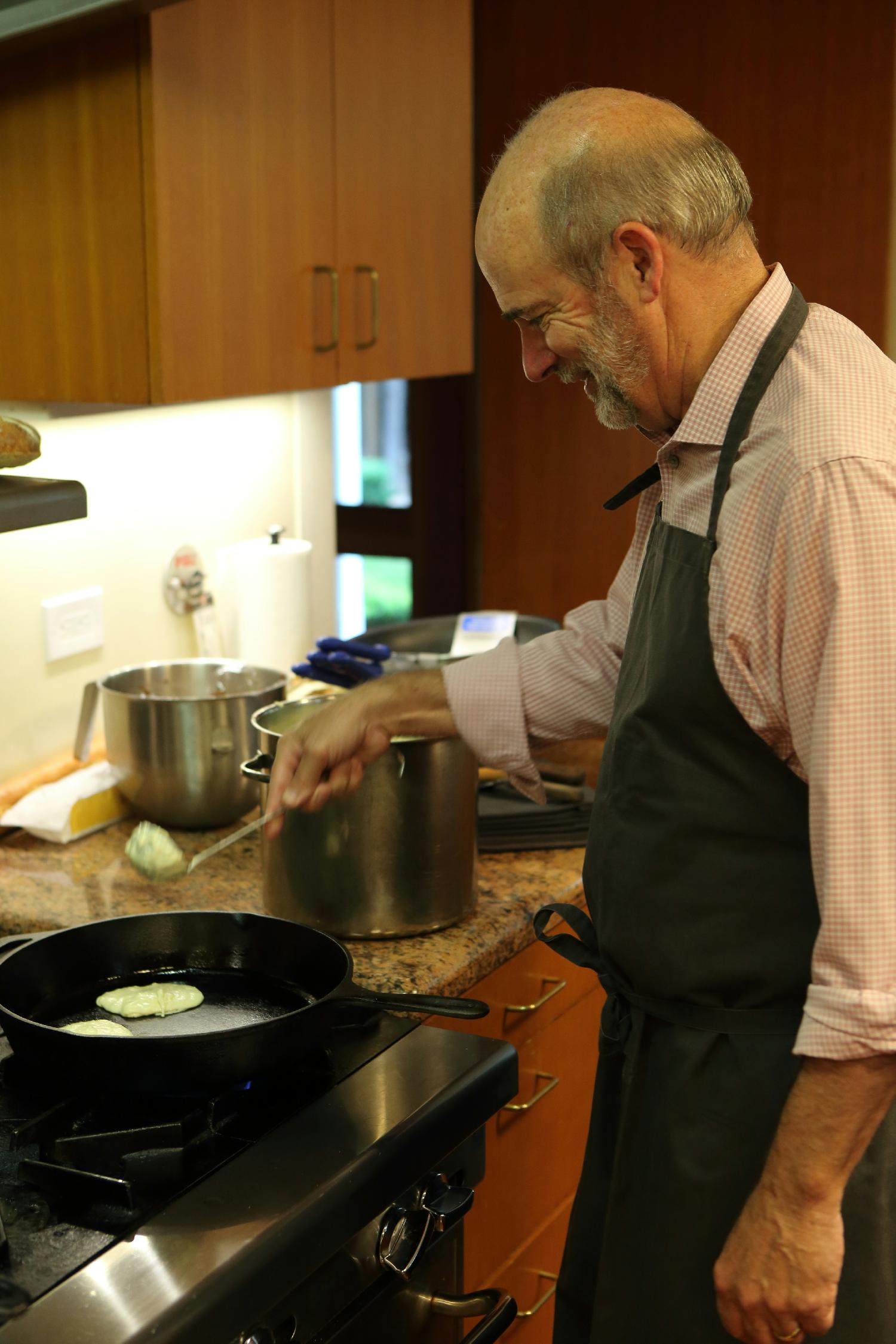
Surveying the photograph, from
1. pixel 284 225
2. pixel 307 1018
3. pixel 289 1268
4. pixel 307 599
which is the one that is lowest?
pixel 289 1268

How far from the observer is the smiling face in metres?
1.20

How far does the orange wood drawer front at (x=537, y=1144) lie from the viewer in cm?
162

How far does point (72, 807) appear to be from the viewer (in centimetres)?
188

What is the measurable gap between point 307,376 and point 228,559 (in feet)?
1.51

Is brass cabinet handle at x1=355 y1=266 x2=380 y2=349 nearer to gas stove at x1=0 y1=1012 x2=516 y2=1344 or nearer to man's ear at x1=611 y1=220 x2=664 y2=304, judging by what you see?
man's ear at x1=611 y1=220 x2=664 y2=304

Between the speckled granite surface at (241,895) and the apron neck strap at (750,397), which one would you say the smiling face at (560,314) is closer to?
the apron neck strap at (750,397)

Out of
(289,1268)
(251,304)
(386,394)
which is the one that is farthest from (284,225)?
(386,394)

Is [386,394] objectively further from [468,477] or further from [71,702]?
[71,702]

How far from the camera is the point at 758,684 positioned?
43.8 inches

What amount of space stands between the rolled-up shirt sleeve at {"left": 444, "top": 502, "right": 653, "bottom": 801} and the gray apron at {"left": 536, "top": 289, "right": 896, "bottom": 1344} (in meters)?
0.19

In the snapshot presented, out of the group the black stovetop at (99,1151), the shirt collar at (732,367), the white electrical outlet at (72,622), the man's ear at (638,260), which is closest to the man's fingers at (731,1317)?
the black stovetop at (99,1151)

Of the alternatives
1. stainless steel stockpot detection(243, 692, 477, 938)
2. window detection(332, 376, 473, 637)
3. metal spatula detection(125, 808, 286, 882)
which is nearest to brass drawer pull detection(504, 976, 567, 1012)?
stainless steel stockpot detection(243, 692, 477, 938)

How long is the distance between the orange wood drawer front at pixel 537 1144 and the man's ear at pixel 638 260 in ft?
3.04

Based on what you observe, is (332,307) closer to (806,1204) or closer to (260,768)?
(260,768)
